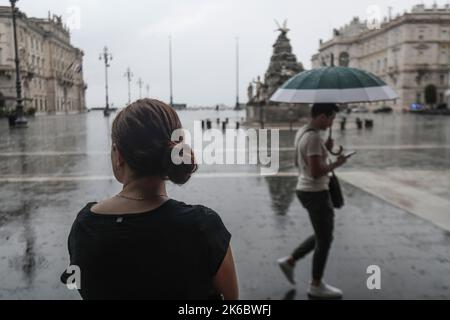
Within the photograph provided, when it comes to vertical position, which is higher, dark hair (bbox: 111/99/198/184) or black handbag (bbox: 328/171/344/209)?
dark hair (bbox: 111/99/198/184)

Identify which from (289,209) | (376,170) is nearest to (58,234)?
(289,209)

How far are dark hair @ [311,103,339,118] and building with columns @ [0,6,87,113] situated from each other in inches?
2083

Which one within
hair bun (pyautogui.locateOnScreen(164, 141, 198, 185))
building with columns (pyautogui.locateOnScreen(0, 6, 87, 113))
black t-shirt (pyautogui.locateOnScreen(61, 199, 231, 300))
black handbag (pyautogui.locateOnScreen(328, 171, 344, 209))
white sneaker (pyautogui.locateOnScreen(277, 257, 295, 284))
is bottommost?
white sneaker (pyautogui.locateOnScreen(277, 257, 295, 284))

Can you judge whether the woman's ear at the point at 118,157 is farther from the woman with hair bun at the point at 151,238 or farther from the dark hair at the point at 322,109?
the dark hair at the point at 322,109

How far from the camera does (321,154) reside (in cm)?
411

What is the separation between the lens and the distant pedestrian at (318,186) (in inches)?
161

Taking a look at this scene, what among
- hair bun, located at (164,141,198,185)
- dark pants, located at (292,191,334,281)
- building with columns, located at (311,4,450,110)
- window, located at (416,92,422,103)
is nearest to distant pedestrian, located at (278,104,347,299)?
dark pants, located at (292,191,334,281)

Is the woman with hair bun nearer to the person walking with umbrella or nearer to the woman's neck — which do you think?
the woman's neck

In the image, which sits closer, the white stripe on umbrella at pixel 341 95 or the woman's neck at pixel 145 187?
the woman's neck at pixel 145 187

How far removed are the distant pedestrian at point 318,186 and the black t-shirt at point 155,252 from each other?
102 inches

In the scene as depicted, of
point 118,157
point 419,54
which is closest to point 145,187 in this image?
point 118,157

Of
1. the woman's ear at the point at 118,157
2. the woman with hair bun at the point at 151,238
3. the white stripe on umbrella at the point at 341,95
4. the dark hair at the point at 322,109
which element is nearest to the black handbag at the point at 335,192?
the dark hair at the point at 322,109

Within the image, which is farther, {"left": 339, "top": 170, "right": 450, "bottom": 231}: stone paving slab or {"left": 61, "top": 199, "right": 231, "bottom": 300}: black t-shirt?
{"left": 339, "top": 170, "right": 450, "bottom": 231}: stone paving slab

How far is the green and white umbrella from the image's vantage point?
167 inches
